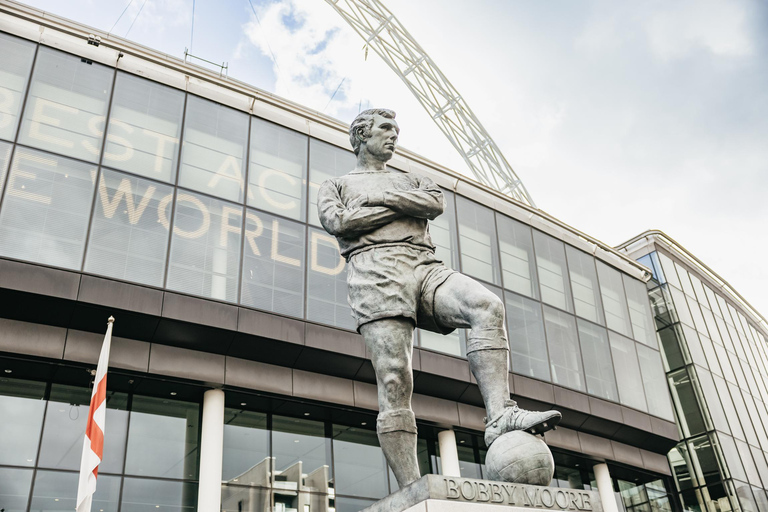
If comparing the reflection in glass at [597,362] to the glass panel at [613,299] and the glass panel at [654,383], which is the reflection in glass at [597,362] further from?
the glass panel at [654,383]

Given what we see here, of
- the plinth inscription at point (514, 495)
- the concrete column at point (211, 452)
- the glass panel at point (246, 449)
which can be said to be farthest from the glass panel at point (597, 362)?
the plinth inscription at point (514, 495)

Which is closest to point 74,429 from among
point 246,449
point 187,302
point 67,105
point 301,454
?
point 187,302

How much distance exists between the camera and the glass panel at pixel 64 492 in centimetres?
1392

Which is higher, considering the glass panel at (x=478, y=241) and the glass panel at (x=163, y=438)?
the glass panel at (x=478, y=241)

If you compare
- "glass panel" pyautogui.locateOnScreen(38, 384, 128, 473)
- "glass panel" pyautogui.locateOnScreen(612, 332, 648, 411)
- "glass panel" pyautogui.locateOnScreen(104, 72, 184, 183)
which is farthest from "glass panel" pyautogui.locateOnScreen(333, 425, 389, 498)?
"glass panel" pyautogui.locateOnScreen(612, 332, 648, 411)

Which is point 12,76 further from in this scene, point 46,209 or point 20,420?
point 20,420

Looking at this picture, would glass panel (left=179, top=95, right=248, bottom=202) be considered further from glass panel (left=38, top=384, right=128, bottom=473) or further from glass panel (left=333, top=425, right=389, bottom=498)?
glass panel (left=333, top=425, right=389, bottom=498)

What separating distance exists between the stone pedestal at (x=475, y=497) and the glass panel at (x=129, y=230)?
12.8 m

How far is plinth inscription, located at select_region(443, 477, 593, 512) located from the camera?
10.7 feet

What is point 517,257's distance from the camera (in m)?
22.6

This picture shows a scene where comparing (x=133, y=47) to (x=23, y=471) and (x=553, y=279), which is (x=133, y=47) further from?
(x=553, y=279)

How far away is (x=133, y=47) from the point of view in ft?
59.1

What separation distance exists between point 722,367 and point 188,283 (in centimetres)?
2649

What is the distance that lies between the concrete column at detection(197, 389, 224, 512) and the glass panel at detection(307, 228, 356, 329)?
282cm
